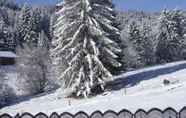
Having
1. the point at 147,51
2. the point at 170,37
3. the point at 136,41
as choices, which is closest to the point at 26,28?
the point at 136,41

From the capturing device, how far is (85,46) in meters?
43.1

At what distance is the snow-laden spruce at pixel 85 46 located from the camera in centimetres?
4281

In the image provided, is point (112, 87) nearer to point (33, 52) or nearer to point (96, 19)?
point (96, 19)

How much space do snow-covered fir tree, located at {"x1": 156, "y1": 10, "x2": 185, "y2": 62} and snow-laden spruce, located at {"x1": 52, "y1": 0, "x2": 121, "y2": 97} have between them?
43.4 meters

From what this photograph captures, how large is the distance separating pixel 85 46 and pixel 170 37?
47353mm

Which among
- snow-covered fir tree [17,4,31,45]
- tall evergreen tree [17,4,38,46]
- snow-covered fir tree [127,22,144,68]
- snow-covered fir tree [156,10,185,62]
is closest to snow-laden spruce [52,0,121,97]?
snow-covered fir tree [127,22,144,68]

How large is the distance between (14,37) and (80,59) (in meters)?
73.6

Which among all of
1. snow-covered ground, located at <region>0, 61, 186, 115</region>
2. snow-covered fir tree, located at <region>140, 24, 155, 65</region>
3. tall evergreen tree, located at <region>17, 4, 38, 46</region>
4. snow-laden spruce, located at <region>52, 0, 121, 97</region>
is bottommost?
snow-covered ground, located at <region>0, 61, 186, 115</region>

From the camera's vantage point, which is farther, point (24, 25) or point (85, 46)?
point (24, 25)

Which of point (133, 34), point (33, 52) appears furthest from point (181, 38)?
point (33, 52)

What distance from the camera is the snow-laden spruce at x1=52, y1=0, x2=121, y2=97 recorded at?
42812 mm

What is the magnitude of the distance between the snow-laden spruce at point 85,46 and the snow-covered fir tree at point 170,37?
4339 centimetres

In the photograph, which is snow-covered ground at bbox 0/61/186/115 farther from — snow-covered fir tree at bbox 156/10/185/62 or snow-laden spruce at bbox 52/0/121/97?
snow-covered fir tree at bbox 156/10/185/62

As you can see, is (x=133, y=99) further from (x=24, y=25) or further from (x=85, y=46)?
(x=24, y=25)
